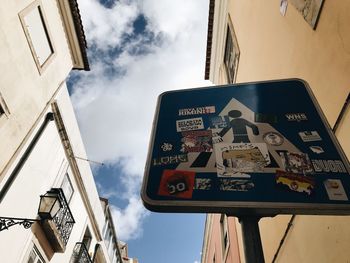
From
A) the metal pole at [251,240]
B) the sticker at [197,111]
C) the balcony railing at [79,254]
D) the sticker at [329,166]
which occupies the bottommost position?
the metal pole at [251,240]

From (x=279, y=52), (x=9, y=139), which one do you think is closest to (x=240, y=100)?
(x=279, y=52)

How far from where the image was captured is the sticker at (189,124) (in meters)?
2.09

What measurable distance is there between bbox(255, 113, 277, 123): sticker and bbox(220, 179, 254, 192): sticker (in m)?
0.57

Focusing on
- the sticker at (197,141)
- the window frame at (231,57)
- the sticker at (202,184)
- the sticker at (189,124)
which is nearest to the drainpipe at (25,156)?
the window frame at (231,57)

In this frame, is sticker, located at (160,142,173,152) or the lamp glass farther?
the lamp glass

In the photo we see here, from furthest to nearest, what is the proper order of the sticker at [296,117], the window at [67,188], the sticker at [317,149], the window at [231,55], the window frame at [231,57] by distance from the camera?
the window at [67,188] → the window at [231,55] → the window frame at [231,57] → the sticker at [296,117] → the sticker at [317,149]

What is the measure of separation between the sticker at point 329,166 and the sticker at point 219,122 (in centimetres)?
58

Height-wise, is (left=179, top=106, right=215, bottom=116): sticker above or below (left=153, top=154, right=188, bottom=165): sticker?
above

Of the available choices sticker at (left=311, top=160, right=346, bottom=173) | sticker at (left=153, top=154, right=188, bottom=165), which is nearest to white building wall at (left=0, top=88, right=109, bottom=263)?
sticker at (left=153, top=154, right=188, bottom=165)

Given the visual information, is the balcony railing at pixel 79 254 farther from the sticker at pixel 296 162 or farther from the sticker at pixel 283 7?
the sticker at pixel 296 162

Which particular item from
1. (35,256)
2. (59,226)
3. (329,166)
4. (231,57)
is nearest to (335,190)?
(329,166)

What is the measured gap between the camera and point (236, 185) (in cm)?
160

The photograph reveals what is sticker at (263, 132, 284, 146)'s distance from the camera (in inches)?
73.4

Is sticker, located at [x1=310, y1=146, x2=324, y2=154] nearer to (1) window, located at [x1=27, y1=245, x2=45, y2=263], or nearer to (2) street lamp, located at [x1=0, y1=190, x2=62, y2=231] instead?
(2) street lamp, located at [x1=0, y1=190, x2=62, y2=231]
